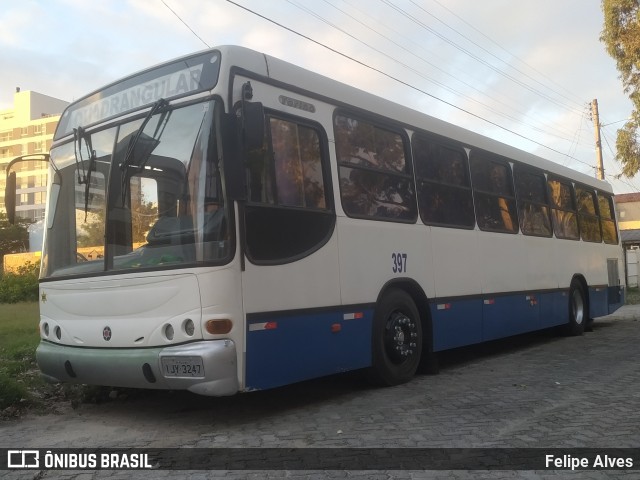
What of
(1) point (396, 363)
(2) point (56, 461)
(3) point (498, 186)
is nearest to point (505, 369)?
(1) point (396, 363)

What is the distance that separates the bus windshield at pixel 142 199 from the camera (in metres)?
4.98

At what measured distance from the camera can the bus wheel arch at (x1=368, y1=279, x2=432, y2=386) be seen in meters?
6.56

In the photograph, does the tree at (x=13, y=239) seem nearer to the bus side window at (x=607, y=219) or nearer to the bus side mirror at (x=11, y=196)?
the bus side window at (x=607, y=219)

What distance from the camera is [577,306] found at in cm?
1216

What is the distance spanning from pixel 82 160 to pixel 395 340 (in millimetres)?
3843

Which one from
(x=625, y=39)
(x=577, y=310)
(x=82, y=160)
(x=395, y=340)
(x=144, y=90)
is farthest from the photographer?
(x=625, y=39)

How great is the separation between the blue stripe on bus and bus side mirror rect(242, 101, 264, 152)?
148cm

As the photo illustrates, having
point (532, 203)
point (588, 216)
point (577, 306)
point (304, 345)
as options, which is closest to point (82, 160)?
point (304, 345)

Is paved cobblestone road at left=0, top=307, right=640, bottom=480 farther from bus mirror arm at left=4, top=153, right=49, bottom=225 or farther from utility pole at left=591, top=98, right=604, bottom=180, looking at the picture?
utility pole at left=591, top=98, right=604, bottom=180

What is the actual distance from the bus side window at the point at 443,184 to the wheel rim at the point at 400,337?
4.47ft

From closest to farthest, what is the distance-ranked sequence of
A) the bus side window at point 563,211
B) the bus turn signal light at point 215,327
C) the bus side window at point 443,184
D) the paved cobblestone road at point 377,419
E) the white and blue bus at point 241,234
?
the paved cobblestone road at point 377,419
the bus turn signal light at point 215,327
the white and blue bus at point 241,234
the bus side window at point 443,184
the bus side window at point 563,211

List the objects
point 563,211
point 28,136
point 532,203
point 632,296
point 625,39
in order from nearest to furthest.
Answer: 1. point 532,203
2. point 563,211
3. point 625,39
4. point 632,296
5. point 28,136

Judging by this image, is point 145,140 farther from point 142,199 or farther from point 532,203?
point 532,203

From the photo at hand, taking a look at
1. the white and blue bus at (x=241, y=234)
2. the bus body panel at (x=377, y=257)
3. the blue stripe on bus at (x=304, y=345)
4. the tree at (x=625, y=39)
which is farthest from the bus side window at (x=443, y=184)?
the tree at (x=625, y=39)
